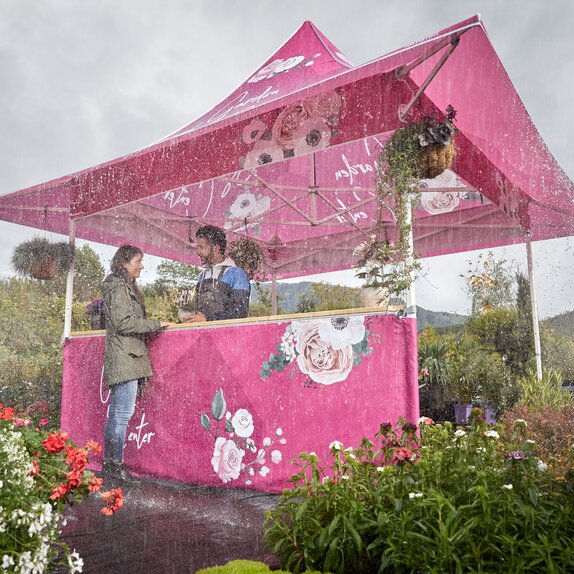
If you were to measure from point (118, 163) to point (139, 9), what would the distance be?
2.29 meters

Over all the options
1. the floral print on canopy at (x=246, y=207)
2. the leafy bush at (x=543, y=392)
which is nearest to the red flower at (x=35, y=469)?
the leafy bush at (x=543, y=392)

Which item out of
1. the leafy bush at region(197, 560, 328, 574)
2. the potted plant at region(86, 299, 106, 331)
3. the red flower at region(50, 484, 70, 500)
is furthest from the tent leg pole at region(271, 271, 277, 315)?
the leafy bush at region(197, 560, 328, 574)

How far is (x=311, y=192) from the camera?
6363mm

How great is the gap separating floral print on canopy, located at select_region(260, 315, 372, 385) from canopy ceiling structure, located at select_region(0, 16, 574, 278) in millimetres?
770

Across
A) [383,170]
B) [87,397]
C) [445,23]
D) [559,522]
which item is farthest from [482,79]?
[87,397]

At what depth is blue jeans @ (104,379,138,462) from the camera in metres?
5.02

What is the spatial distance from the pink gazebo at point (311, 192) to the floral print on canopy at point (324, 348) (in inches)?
0.5

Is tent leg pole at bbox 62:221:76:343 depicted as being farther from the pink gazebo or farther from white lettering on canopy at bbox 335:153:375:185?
white lettering on canopy at bbox 335:153:375:185

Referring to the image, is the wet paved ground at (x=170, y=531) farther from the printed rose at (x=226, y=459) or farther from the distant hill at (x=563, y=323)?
the distant hill at (x=563, y=323)

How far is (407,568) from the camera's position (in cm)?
198

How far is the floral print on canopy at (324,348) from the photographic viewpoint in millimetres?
3938

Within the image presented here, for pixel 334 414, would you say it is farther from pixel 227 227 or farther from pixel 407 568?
pixel 227 227

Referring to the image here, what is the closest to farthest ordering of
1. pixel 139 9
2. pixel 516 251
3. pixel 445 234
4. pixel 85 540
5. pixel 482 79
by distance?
pixel 85 540 < pixel 482 79 < pixel 139 9 < pixel 516 251 < pixel 445 234

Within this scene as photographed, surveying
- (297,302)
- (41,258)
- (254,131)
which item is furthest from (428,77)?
(41,258)
